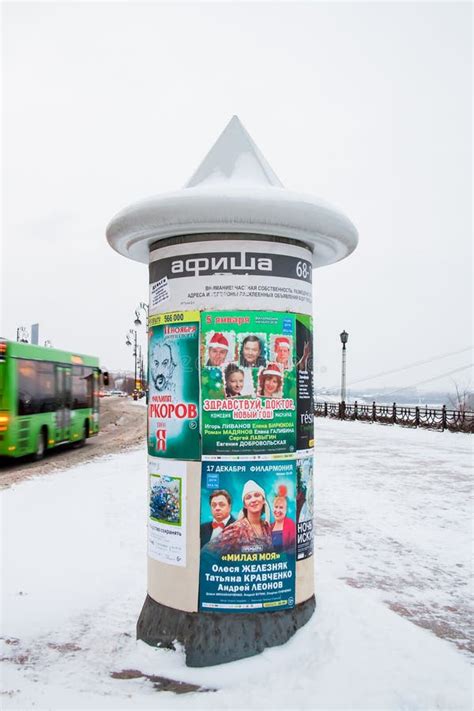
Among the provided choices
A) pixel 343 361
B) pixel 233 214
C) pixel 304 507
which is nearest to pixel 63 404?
pixel 304 507

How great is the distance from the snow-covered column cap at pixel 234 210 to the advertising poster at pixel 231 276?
106 mm

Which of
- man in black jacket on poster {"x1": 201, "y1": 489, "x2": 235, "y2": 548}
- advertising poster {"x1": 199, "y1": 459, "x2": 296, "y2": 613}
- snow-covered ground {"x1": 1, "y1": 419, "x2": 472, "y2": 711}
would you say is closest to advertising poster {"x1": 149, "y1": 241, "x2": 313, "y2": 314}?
advertising poster {"x1": 199, "y1": 459, "x2": 296, "y2": 613}

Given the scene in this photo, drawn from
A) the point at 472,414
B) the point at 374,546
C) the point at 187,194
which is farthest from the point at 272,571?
the point at 472,414

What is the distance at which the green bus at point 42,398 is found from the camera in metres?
15.2

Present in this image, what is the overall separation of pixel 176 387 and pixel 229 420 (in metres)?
0.44

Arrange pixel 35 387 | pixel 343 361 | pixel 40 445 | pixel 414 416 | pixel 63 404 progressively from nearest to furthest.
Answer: pixel 35 387 < pixel 40 445 < pixel 63 404 < pixel 414 416 < pixel 343 361

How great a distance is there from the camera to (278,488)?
14.4ft

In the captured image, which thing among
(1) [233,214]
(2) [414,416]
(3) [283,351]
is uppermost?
(1) [233,214]

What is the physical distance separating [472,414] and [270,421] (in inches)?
929

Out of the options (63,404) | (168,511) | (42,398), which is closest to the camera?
(168,511)

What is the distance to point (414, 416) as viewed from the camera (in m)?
30.8

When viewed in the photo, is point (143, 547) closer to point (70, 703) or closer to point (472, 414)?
point (70, 703)

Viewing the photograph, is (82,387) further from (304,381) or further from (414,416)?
(414,416)

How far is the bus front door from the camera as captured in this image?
18188 millimetres
